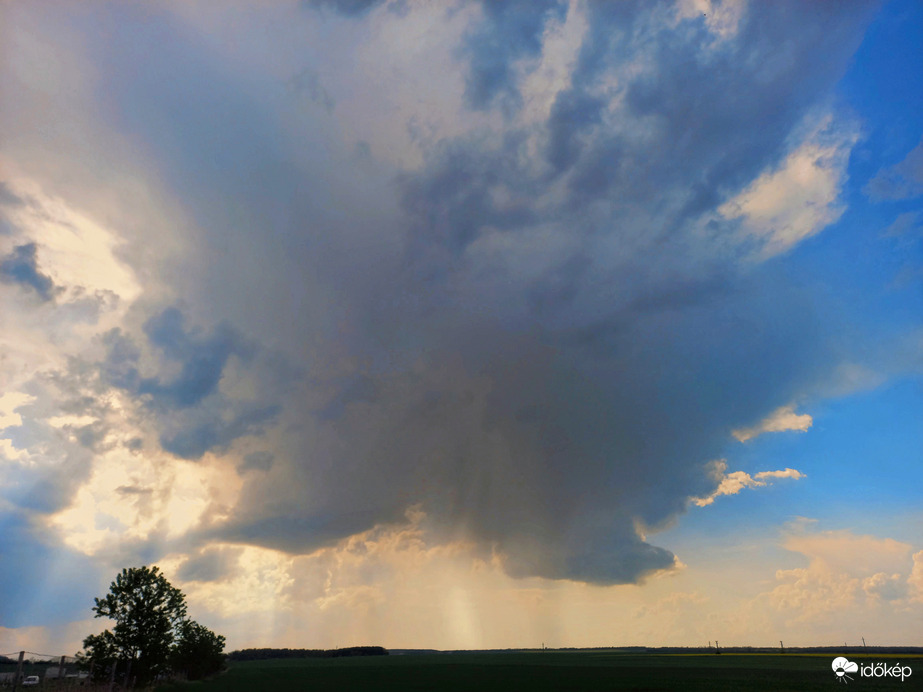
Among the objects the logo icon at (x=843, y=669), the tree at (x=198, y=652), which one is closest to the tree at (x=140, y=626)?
the tree at (x=198, y=652)

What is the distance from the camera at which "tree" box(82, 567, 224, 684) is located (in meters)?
64.0

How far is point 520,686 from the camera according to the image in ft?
272

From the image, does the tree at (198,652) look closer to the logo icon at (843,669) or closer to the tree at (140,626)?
the tree at (140,626)

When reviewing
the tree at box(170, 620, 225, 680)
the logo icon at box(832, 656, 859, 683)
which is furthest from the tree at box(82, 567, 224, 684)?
the logo icon at box(832, 656, 859, 683)

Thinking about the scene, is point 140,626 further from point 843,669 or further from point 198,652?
point 843,669

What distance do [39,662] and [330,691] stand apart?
130 ft

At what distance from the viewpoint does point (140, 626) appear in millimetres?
66500

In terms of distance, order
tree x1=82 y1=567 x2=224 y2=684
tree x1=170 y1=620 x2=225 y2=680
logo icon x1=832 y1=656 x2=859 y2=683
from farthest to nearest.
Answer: tree x1=170 y1=620 x2=225 y2=680 < logo icon x1=832 y1=656 x2=859 y2=683 < tree x1=82 y1=567 x2=224 y2=684

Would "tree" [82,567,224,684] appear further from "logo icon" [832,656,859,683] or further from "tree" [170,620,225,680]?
"logo icon" [832,656,859,683]

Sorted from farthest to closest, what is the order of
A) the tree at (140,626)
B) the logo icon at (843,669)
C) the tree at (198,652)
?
the tree at (198,652) < the logo icon at (843,669) < the tree at (140,626)

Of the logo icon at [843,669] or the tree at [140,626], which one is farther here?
the logo icon at [843,669]

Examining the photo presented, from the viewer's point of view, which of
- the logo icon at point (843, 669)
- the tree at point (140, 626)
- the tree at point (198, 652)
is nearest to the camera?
the tree at point (140, 626)

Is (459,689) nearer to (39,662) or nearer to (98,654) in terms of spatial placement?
(98,654)

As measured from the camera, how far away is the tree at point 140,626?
64.0 m
